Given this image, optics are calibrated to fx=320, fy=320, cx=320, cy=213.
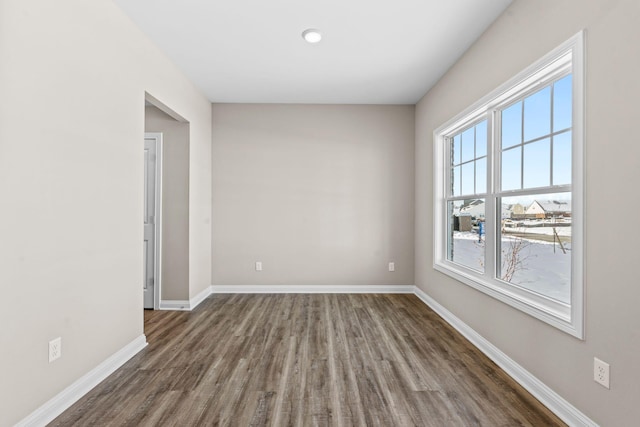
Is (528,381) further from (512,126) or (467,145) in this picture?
(467,145)

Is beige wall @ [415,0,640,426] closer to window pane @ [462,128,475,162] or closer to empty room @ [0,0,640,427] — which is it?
empty room @ [0,0,640,427]

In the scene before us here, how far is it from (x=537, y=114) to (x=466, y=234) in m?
1.46

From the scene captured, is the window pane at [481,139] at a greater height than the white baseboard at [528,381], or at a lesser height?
greater

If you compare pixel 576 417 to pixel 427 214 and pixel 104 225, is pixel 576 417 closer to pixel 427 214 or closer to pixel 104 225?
pixel 427 214

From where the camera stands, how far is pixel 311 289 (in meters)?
4.60

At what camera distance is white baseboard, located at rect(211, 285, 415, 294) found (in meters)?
4.59

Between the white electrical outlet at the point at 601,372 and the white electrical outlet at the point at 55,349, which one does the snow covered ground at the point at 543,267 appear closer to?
the white electrical outlet at the point at 601,372

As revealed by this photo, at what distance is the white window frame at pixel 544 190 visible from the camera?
5.69 feet

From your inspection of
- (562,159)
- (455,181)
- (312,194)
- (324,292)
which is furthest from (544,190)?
(324,292)

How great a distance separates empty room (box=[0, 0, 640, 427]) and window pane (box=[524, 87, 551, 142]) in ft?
0.05

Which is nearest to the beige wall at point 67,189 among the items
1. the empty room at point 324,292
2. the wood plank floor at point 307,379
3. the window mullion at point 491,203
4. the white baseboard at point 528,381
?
the empty room at point 324,292

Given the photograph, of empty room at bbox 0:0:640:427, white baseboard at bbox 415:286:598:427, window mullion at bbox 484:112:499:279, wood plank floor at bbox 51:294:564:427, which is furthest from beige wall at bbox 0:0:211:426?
window mullion at bbox 484:112:499:279

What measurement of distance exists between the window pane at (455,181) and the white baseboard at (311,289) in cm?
162

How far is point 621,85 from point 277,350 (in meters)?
2.78
